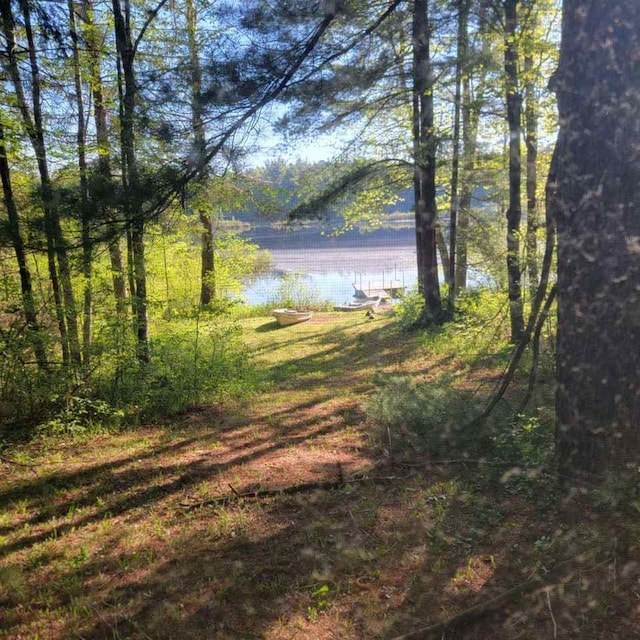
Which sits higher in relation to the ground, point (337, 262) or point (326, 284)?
point (337, 262)

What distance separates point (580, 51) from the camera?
8.63ft

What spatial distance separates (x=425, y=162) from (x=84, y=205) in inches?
274

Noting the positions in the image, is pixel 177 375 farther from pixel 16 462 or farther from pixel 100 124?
pixel 100 124

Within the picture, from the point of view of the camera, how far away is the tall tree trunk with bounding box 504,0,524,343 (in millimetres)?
6641

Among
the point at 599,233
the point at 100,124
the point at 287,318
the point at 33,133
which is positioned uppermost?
the point at 100,124

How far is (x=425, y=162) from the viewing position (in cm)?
923

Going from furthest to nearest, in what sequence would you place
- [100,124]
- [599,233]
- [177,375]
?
[100,124]
[177,375]
[599,233]

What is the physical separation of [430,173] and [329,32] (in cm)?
523

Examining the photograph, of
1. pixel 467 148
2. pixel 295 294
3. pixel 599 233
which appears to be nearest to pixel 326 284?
pixel 295 294

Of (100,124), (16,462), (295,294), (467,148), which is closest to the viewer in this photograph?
(16,462)

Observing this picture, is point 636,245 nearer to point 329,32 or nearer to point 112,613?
point 112,613

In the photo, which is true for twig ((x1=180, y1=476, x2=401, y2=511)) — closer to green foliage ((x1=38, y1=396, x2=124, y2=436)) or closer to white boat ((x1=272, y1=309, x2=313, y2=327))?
green foliage ((x1=38, y1=396, x2=124, y2=436))

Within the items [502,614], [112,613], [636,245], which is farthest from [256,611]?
[636,245]

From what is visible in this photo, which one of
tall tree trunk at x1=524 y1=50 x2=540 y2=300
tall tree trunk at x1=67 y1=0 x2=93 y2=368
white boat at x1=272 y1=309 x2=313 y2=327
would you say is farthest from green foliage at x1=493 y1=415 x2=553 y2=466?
white boat at x1=272 y1=309 x2=313 y2=327
